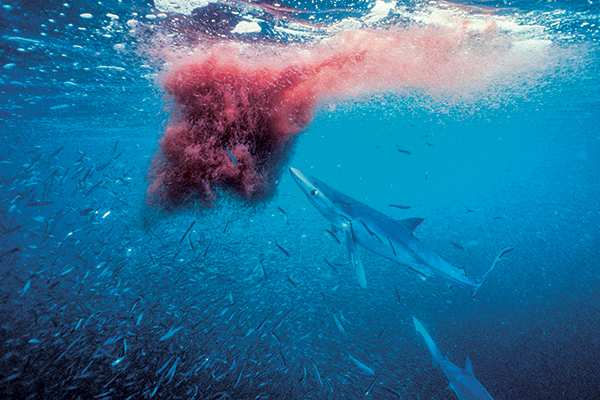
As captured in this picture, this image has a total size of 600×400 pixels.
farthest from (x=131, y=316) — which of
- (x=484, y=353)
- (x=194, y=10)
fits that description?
(x=484, y=353)

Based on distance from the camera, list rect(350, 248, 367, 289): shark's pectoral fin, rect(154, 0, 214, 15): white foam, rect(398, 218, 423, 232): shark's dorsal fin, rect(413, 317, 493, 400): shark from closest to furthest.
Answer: rect(350, 248, 367, 289): shark's pectoral fin → rect(413, 317, 493, 400): shark → rect(398, 218, 423, 232): shark's dorsal fin → rect(154, 0, 214, 15): white foam

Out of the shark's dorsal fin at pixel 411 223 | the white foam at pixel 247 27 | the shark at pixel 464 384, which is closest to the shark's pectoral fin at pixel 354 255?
the shark's dorsal fin at pixel 411 223

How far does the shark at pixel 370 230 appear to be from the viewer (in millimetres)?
3209

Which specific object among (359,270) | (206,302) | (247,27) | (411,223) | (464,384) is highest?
(247,27)

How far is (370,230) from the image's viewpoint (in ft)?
10.7

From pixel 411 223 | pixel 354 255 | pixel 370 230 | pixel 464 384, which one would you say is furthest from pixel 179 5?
pixel 464 384

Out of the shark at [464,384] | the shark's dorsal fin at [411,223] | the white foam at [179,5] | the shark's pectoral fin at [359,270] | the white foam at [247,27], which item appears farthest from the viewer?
the white foam at [247,27]

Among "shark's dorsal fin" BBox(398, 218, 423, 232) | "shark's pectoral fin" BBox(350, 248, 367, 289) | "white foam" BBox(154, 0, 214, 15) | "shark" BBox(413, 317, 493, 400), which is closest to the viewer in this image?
"shark's pectoral fin" BBox(350, 248, 367, 289)

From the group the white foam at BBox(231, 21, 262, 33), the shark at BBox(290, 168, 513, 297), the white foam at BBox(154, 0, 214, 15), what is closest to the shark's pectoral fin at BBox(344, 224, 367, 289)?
the shark at BBox(290, 168, 513, 297)

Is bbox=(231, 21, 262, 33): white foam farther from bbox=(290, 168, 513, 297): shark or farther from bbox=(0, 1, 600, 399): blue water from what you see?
bbox=(290, 168, 513, 297): shark

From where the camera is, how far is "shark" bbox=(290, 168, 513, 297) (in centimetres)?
321

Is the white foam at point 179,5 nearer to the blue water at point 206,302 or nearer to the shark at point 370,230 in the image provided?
the blue water at point 206,302

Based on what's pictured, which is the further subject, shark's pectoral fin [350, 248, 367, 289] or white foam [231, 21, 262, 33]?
white foam [231, 21, 262, 33]

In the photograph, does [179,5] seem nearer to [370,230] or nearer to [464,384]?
[370,230]
